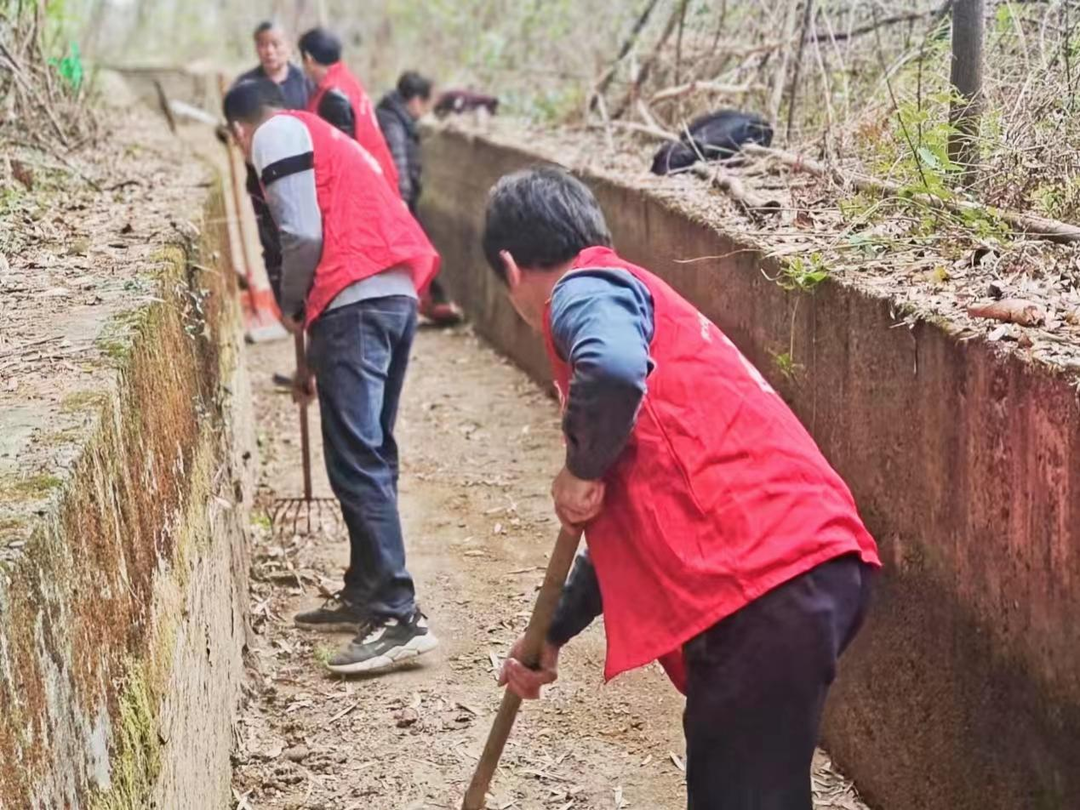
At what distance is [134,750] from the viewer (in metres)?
2.76

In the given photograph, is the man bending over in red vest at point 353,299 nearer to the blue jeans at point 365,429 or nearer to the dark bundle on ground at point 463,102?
the blue jeans at point 365,429

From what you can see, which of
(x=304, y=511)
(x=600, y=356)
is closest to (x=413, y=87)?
(x=304, y=511)

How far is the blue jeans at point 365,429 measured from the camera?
17.1ft

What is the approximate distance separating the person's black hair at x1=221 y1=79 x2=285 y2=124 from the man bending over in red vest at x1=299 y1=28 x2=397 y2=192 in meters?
2.54

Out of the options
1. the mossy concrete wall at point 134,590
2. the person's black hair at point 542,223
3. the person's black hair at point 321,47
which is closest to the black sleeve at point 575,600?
the person's black hair at point 542,223

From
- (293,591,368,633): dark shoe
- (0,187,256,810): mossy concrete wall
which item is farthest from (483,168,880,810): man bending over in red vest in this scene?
(293,591,368,633): dark shoe

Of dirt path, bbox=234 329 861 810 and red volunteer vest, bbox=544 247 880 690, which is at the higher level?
red volunteer vest, bbox=544 247 880 690

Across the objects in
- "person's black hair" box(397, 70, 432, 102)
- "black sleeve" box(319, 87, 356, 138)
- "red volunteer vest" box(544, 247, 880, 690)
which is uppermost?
"person's black hair" box(397, 70, 432, 102)

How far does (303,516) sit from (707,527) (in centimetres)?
433

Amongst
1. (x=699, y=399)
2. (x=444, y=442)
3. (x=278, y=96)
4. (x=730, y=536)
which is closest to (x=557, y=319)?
(x=699, y=399)

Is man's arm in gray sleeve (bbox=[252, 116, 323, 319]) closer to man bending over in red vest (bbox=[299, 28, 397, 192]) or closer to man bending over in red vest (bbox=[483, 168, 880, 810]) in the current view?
man bending over in red vest (bbox=[483, 168, 880, 810])

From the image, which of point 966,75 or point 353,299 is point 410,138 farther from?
point 966,75

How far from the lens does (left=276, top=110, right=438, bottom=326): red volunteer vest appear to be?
17.0ft

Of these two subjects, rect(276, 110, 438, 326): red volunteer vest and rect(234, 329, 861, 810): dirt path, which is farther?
rect(276, 110, 438, 326): red volunteer vest
